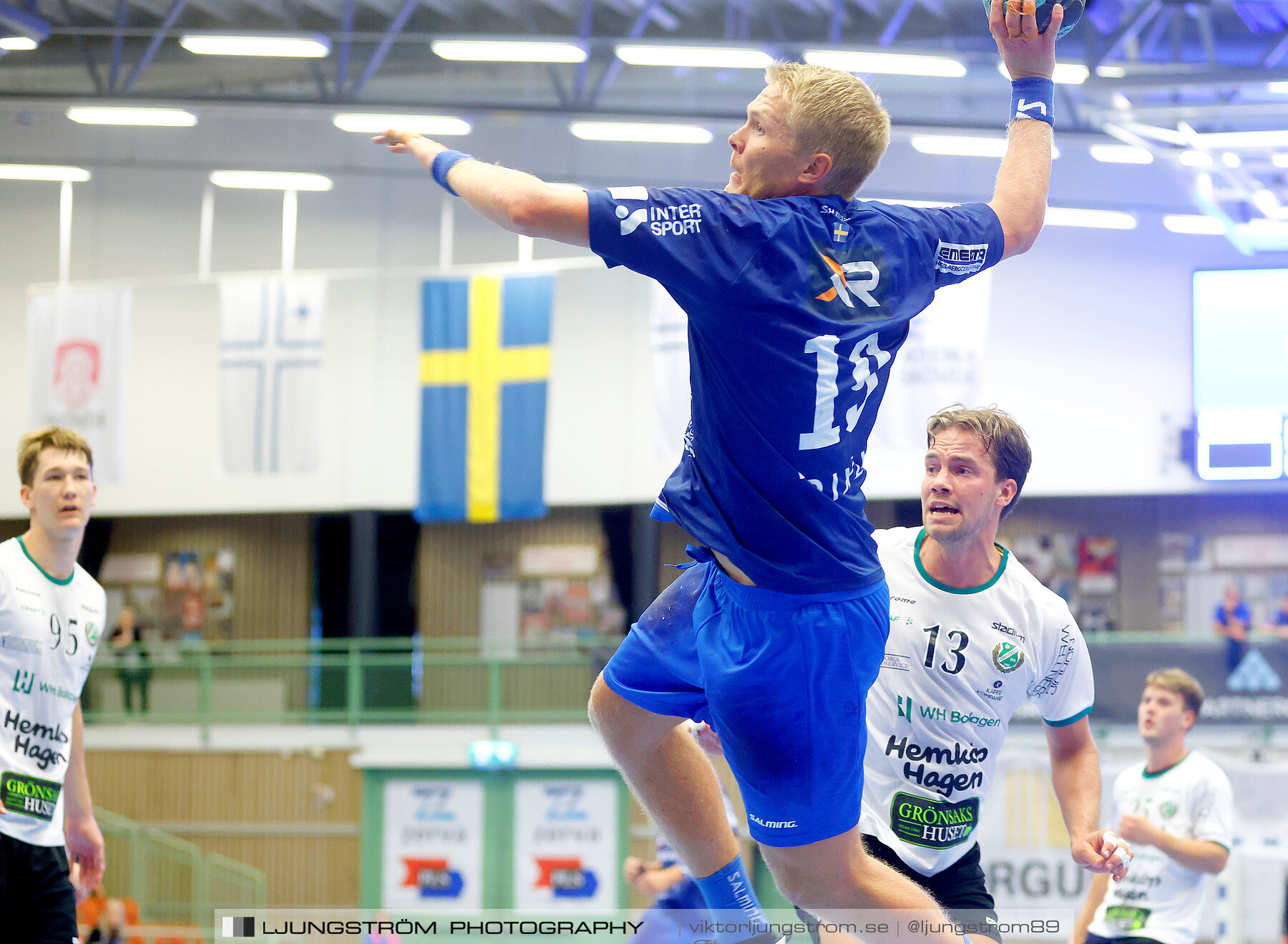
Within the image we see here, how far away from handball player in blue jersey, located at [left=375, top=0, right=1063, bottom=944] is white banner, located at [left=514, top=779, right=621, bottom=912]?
39.8ft

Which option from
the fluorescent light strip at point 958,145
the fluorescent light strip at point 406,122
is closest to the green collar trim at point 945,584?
the fluorescent light strip at point 406,122

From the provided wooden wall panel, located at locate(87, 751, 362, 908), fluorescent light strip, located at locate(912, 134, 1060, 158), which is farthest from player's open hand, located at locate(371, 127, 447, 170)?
fluorescent light strip, located at locate(912, 134, 1060, 158)

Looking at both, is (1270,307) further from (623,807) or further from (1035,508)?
(623,807)

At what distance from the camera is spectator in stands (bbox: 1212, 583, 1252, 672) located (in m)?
13.4

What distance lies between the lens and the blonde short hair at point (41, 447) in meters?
4.38

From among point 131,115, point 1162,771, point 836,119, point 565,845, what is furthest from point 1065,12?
point 131,115

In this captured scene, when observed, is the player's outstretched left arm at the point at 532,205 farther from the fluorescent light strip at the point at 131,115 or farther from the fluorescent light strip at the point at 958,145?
the fluorescent light strip at the point at 131,115

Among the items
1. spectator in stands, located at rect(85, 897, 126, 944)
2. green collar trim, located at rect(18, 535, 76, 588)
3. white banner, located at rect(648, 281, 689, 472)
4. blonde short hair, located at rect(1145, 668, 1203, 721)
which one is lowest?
spectator in stands, located at rect(85, 897, 126, 944)

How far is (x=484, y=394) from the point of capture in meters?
14.6

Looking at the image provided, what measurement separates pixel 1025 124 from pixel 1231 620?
16.0 meters

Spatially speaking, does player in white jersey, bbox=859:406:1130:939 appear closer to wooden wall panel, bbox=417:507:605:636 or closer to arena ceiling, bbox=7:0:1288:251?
arena ceiling, bbox=7:0:1288:251

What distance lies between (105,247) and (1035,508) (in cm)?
1475

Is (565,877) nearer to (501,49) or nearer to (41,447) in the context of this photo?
(501,49)

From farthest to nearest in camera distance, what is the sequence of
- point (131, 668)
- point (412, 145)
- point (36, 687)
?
1. point (131, 668)
2. point (36, 687)
3. point (412, 145)
